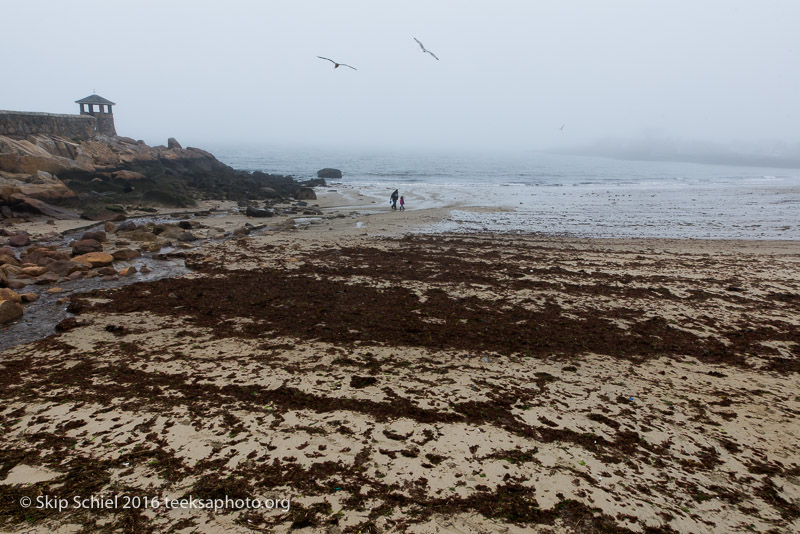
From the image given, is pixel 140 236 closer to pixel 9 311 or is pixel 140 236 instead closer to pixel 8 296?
pixel 8 296

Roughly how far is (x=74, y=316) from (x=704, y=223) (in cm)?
2952

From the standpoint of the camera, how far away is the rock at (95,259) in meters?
11.1

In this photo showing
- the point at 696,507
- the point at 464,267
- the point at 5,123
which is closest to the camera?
the point at 696,507

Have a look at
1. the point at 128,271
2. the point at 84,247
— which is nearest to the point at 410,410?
the point at 128,271

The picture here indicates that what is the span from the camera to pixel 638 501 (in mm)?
3627

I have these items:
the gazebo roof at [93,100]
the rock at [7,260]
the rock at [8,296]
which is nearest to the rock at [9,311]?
the rock at [8,296]

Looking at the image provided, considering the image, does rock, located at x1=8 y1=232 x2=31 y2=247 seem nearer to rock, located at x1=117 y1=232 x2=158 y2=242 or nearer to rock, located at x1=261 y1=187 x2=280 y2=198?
rock, located at x1=117 y1=232 x2=158 y2=242

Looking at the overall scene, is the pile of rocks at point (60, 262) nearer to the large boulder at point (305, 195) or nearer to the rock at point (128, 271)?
the rock at point (128, 271)

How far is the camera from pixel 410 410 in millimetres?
4902

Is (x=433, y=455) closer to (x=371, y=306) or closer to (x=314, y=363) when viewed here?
(x=314, y=363)

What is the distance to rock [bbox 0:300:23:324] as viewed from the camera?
24.7ft

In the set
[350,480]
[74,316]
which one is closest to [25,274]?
[74,316]

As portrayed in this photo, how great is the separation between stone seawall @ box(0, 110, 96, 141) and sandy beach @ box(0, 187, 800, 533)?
30.3 m

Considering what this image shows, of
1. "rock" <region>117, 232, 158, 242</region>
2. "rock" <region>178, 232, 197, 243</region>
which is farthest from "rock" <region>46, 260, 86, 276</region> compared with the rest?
"rock" <region>178, 232, 197, 243</region>
